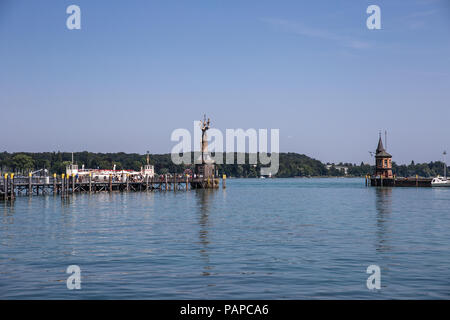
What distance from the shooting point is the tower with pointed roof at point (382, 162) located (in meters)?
142

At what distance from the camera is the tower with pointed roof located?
141875 millimetres

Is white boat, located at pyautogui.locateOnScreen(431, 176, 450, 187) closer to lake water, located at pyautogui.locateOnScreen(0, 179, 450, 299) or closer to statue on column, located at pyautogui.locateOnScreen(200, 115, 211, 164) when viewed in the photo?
statue on column, located at pyautogui.locateOnScreen(200, 115, 211, 164)

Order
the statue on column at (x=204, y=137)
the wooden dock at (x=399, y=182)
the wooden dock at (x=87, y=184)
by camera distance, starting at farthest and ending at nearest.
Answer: the wooden dock at (x=399, y=182) → the statue on column at (x=204, y=137) → the wooden dock at (x=87, y=184)
